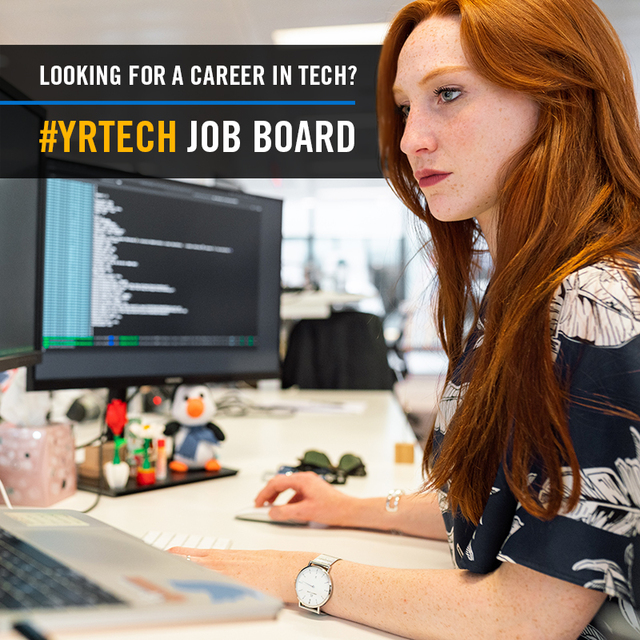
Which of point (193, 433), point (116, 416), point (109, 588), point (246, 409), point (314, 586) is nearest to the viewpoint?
point (109, 588)

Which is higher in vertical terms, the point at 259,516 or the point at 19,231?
the point at 19,231

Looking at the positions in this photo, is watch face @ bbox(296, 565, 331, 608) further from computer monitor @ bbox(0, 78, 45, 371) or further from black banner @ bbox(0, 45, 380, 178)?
black banner @ bbox(0, 45, 380, 178)

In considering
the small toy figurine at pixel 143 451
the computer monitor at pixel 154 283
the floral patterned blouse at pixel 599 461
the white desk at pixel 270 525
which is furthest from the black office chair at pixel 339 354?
the floral patterned blouse at pixel 599 461

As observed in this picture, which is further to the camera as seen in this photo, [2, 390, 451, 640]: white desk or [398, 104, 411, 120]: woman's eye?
[398, 104, 411, 120]: woman's eye

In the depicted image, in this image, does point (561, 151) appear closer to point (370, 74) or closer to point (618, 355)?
point (618, 355)

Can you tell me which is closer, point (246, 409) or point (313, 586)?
point (313, 586)

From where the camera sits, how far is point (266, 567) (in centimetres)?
67

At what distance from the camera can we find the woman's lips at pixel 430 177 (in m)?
0.75

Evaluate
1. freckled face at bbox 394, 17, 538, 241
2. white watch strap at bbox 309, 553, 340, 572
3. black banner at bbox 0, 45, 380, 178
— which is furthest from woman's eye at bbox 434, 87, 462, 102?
black banner at bbox 0, 45, 380, 178

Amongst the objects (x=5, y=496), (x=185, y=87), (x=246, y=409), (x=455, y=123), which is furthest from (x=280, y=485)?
(x=185, y=87)

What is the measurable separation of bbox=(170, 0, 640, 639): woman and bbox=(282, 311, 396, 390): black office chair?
74.1 inches

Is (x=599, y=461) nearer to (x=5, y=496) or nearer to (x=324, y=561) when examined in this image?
(x=324, y=561)

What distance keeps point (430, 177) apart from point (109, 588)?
1.95ft

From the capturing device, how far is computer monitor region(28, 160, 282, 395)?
1.10m
